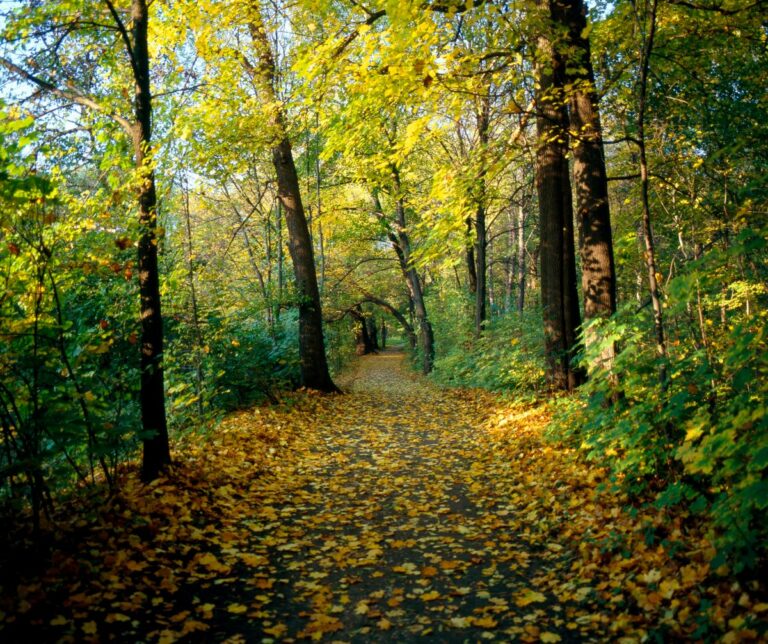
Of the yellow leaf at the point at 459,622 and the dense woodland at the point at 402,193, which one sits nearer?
the yellow leaf at the point at 459,622

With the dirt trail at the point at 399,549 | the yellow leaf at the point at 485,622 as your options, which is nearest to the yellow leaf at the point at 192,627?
the dirt trail at the point at 399,549

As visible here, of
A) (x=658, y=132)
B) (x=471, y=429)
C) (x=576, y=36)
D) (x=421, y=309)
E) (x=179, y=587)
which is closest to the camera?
(x=179, y=587)

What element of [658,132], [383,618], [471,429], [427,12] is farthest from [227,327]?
[658,132]

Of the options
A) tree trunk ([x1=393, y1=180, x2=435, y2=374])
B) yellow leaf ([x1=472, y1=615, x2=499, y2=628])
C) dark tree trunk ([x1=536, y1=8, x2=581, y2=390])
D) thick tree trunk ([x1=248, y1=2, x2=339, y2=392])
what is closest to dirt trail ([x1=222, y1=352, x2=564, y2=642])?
yellow leaf ([x1=472, y1=615, x2=499, y2=628])

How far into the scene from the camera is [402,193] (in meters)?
11.9

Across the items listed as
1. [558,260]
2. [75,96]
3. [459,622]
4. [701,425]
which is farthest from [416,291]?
[459,622]

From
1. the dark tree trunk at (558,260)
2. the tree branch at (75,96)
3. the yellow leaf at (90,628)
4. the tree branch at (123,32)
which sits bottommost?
the yellow leaf at (90,628)

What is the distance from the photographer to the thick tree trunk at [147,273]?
5430 mm

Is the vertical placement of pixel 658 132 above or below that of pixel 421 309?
above

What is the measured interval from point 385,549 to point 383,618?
3.77 ft

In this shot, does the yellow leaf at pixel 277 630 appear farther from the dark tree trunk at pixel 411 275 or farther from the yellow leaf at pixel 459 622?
the dark tree trunk at pixel 411 275

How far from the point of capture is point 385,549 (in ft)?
15.9

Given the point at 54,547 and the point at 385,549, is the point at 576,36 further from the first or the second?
the point at 54,547

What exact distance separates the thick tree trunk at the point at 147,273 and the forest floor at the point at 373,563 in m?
0.42
